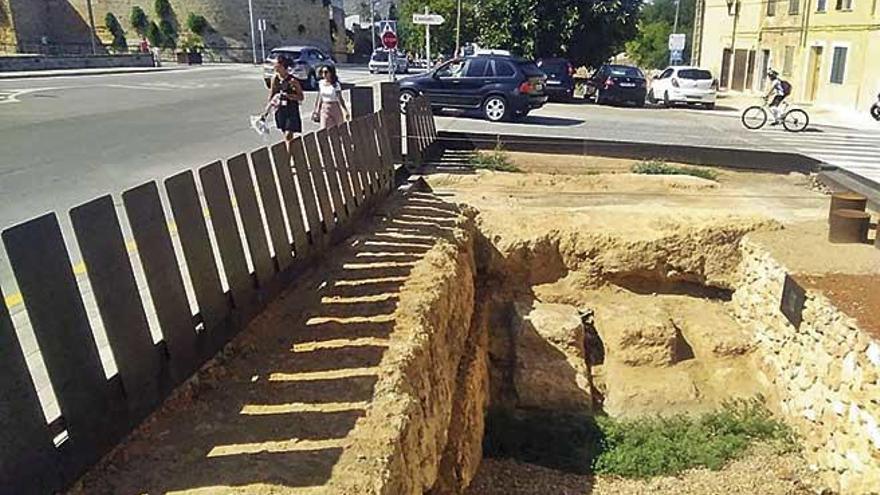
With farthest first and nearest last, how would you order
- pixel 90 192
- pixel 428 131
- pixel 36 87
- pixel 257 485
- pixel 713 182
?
1. pixel 36 87
2. pixel 428 131
3. pixel 713 182
4. pixel 90 192
5. pixel 257 485

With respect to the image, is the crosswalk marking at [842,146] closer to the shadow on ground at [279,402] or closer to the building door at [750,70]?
the shadow on ground at [279,402]

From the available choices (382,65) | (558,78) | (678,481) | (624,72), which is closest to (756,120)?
(624,72)

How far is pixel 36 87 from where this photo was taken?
26516 millimetres

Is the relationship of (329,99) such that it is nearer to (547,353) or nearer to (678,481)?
(547,353)

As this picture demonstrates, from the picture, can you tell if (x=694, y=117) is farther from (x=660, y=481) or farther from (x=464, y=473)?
(x=464, y=473)

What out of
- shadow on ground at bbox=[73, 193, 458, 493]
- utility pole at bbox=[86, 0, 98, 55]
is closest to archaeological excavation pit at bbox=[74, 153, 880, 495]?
Result: shadow on ground at bbox=[73, 193, 458, 493]

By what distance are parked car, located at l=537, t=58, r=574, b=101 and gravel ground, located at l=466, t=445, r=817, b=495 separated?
818 inches

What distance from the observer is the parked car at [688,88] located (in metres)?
27.5

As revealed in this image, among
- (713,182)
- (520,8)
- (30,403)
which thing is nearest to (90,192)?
Result: (30,403)

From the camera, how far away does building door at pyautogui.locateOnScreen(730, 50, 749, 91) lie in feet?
128

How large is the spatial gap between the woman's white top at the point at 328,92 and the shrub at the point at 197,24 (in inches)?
2038

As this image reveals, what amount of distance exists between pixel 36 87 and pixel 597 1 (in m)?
21.6

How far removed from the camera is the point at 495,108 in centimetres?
1911

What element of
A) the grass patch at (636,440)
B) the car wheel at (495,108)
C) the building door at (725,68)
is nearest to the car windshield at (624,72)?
the car wheel at (495,108)
